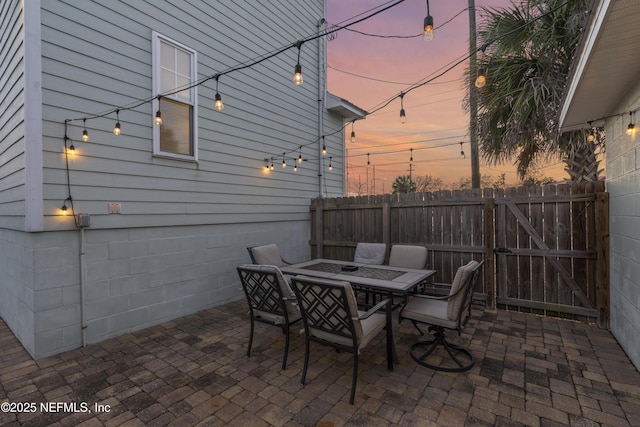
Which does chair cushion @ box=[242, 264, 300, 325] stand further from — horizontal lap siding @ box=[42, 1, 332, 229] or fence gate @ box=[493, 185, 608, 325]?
fence gate @ box=[493, 185, 608, 325]

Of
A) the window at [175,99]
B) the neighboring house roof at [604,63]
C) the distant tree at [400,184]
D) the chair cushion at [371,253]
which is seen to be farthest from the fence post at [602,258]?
the distant tree at [400,184]

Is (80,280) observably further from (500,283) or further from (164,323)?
(500,283)

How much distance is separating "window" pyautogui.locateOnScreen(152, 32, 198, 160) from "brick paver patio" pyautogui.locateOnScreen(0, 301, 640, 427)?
258 centimetres

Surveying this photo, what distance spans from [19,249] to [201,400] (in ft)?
9.49

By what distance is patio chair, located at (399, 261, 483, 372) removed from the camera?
2.66 meters

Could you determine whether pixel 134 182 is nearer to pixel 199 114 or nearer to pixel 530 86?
pixel 199 114

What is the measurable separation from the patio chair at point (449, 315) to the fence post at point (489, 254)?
5.86 ft

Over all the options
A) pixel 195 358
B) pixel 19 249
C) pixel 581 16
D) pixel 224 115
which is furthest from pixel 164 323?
pixel 581 16

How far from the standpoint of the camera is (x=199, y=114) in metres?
4.48

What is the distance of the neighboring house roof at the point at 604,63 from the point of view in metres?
1.81

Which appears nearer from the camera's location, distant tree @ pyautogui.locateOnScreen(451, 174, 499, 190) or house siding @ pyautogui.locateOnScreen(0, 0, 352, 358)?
house siding @ pyautogui.locateOnScreen(0, 0, 352, 358)

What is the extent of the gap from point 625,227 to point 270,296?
379 centimetres

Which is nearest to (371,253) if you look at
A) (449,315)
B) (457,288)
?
(449,315)

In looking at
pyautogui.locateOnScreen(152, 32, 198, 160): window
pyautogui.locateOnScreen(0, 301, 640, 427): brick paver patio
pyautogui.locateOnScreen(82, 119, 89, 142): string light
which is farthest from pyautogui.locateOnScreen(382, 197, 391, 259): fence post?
pyautogui.locateOnScreen(82, 119, 89, 142): string light
